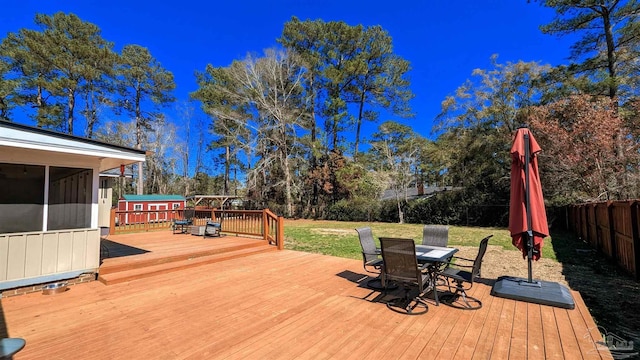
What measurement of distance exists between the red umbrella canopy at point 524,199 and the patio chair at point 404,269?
57.9 inches

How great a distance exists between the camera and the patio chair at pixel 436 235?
4.92 m

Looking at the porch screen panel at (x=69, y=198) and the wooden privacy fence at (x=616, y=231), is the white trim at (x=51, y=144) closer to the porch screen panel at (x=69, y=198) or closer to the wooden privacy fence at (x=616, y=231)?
the porch screen panel at (x=69, y=198)

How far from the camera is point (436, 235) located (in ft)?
16.4

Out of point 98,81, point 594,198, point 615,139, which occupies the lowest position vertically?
point 594,198

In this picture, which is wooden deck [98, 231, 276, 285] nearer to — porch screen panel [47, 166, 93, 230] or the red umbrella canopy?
porch screen panel [47, 166, 93, 230]

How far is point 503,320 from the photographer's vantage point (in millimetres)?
3201

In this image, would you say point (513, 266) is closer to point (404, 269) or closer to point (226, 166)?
point (404, 269)

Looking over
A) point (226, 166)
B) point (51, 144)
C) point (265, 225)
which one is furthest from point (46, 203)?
point (226, 166)

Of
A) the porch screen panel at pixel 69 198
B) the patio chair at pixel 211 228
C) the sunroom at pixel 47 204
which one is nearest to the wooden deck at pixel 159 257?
the sunroom at pixel 47 204

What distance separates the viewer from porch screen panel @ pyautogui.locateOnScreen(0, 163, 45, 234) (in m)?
4.11

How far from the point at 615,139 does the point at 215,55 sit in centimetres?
2838

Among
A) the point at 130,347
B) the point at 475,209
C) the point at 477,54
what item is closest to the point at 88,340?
the point at 130,347

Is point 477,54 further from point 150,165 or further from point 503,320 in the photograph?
point 150,165

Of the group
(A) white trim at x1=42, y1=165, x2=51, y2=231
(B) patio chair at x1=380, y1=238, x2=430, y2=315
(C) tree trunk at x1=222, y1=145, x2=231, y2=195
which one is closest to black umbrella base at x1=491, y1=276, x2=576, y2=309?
(B) patio chair at x1=380, y1=238, x2=430, y2=315
